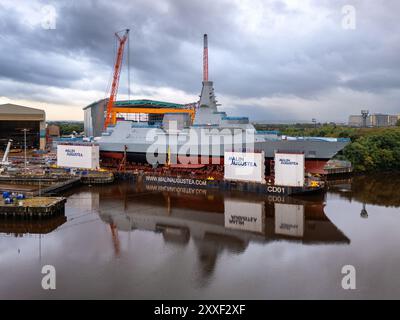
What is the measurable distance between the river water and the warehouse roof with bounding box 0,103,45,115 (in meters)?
20.4

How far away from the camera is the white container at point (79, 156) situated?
21.9 m

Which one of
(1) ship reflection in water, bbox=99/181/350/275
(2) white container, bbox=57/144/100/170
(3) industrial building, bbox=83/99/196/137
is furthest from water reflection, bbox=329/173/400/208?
(3) industrial building, bbox=83/99/196/137

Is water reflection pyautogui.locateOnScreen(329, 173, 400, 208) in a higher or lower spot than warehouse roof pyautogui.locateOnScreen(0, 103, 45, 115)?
lower

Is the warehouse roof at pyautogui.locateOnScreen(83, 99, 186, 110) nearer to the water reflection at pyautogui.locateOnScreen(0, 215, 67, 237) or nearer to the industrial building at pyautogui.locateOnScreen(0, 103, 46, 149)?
the industrial building at pyautogui.locateOnScreen(0, 103, 46, 149)

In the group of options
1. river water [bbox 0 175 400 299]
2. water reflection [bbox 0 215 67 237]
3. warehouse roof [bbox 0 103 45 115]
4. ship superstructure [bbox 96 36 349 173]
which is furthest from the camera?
warehouse roof [bbox 0 103 45 115]

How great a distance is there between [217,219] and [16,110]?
27.0m

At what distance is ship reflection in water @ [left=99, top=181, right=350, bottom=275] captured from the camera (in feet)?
35.9

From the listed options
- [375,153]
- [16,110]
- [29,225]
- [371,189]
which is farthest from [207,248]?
[16,110]

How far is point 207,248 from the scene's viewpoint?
10.3 metres

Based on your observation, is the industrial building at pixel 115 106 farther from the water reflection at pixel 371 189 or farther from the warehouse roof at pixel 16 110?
the water reflection at pixel 371 189

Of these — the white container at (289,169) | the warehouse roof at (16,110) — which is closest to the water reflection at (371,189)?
the white container at (289,169)

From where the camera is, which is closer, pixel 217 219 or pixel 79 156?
pixel 217 219

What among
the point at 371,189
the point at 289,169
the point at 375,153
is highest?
the point at 375,153

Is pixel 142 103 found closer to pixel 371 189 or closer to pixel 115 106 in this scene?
pixel 115 106
